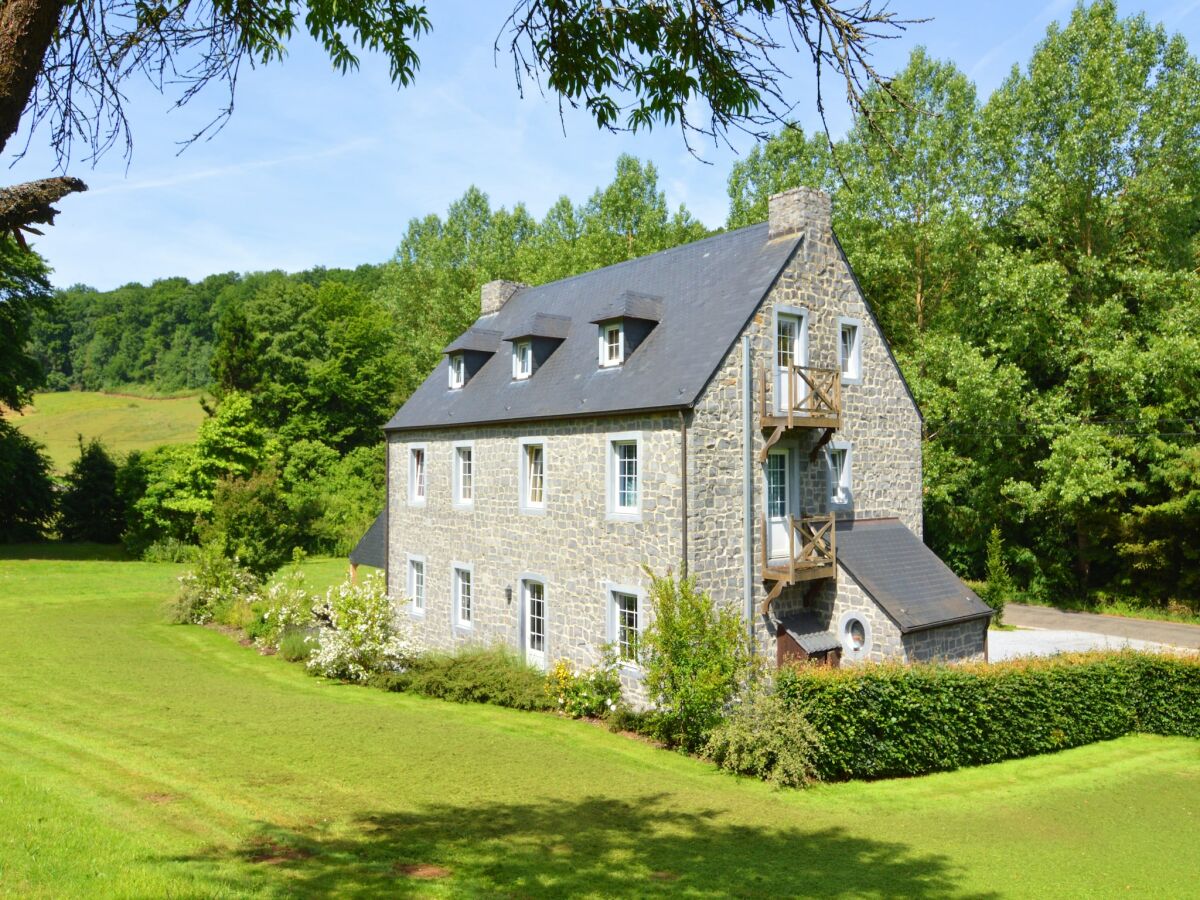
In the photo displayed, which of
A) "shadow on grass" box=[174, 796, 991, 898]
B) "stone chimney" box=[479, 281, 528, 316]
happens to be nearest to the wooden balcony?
"shadow on grass" box=[174, 796, 991, 898]

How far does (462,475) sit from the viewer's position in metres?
22.2

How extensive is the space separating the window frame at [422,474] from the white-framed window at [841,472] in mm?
11104

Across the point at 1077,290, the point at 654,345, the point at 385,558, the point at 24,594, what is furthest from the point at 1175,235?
the point at 24,594

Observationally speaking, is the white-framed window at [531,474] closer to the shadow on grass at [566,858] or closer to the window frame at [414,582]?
the window frame at [414,582]

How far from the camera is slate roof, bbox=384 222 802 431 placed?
1656 centimetres

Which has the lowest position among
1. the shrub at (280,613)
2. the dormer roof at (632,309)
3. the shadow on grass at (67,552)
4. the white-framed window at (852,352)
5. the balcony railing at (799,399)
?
the shrub at (280,613)

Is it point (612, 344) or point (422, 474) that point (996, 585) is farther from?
point (422, 474)

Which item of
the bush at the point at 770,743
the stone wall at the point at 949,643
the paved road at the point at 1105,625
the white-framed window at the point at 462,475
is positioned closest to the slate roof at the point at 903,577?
the stone wall at the point at 949,643

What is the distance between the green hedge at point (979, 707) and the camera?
Answer: 13.2 m

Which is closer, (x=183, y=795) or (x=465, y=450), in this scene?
(x=183, y=795)

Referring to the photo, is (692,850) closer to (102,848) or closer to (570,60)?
(102,848)

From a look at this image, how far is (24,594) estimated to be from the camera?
29.6 meters

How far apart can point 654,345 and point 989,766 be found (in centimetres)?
1015

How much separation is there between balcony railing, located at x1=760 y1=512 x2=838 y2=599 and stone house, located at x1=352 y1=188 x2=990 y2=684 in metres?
0.05
